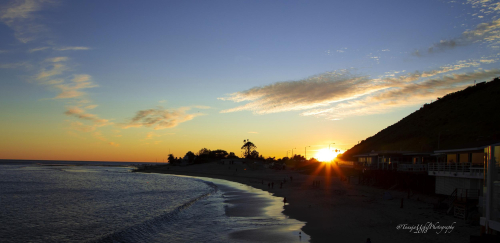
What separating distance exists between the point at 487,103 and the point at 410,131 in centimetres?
2310

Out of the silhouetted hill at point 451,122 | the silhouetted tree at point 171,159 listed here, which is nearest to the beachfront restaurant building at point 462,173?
the silhouetted hill at point 451,122

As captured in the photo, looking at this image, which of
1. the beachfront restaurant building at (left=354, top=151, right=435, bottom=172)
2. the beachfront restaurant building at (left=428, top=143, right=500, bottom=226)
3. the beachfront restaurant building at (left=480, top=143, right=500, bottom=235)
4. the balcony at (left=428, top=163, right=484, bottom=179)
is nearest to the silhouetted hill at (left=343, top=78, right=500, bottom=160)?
the beachfront restaurant building at (left=354, top=151, right=435, bottom=172)

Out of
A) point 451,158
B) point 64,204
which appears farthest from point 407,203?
point 64,204

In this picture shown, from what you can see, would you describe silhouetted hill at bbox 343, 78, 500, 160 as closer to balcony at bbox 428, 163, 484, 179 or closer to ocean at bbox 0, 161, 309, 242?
balcony at bbox 428, 163, 484, 179

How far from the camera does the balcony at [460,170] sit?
82.0ft

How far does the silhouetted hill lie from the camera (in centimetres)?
7938

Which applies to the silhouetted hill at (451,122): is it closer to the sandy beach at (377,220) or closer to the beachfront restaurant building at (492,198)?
the sandy beach at (377,220)

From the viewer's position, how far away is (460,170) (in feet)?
92.0

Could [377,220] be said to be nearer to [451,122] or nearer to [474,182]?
[474,182]

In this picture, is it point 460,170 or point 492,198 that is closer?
point 492,198

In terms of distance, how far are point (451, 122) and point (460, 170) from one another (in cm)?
7762

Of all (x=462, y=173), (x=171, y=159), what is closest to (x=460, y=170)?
(x=462, y=173)

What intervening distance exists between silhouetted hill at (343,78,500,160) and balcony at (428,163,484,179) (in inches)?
1621

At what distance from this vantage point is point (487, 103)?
91312 mm
